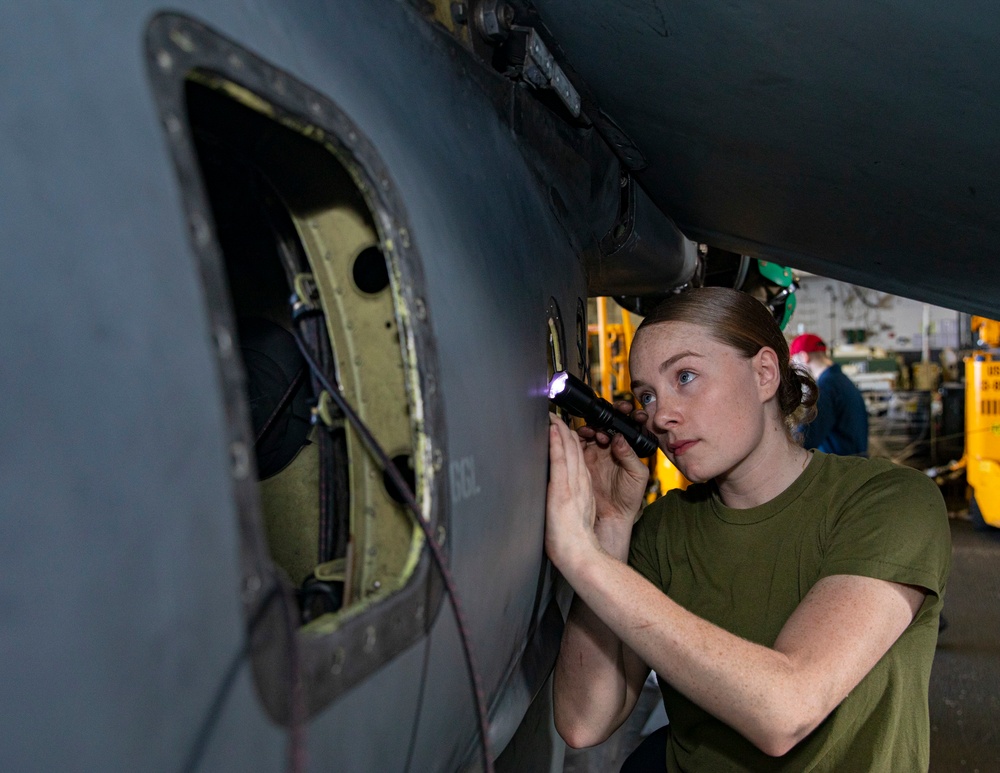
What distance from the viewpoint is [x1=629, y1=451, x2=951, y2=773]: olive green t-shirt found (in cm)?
95

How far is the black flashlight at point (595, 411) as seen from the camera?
975mm

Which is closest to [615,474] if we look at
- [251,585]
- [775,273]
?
[251,585]

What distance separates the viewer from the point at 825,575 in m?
0.95

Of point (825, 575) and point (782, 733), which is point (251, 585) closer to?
point (782, 733)

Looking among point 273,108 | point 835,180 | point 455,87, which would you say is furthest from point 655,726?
point 273,108

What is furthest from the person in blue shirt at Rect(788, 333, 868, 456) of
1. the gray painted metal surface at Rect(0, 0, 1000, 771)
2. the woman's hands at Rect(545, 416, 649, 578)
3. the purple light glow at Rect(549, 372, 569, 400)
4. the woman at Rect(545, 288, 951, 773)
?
the purple light glow at Rect(549, 372, 569, 400)

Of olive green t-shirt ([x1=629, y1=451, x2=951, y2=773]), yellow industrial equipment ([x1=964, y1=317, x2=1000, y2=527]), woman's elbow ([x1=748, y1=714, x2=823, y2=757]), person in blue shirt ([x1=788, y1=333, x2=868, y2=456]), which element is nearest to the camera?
woman's elbow ([x1=748, y1=714, x2=823, y2=757])

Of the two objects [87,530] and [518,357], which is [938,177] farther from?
[87,530]

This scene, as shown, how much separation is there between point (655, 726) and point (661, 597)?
1899mm

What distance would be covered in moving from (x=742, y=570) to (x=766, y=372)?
27cm

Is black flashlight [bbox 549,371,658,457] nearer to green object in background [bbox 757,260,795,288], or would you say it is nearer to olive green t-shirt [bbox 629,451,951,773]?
olive green t-shirt [bbox 629,451,951,773]

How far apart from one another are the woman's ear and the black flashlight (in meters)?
0.19

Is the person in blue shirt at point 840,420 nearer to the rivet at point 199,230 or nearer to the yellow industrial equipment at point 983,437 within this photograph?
the yellow industrial equipment at point 983,437

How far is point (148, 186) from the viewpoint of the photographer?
0.33m
